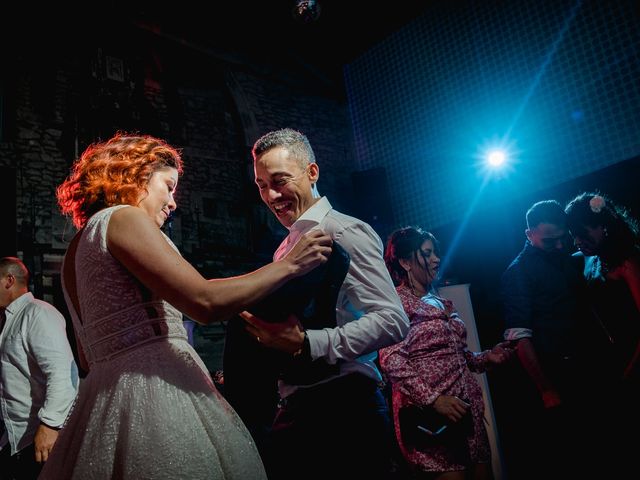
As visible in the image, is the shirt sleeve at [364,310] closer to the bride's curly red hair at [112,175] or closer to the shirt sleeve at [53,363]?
the bride's curly red hair at [112,175]

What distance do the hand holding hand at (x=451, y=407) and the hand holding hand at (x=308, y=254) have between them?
4.70 feet

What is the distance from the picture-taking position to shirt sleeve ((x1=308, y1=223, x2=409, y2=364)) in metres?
1.43

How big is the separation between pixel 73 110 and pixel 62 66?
80 centimetres

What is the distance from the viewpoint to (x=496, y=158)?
22.2 ft

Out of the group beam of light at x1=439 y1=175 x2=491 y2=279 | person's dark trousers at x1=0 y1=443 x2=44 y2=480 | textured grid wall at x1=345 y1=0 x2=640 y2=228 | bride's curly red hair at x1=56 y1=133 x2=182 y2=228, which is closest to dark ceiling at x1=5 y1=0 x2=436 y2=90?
textured grid wall at x1=345 y1=0 x2=640 y2=228

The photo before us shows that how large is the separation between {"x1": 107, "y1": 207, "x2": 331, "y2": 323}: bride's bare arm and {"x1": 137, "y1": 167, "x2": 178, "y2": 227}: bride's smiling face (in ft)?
0.72

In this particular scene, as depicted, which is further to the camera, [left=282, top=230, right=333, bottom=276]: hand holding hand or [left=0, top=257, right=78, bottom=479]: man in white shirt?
[left=0, top=257, right=78, bottom=479]: man in white shirt

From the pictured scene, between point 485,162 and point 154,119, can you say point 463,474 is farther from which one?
point 154,119

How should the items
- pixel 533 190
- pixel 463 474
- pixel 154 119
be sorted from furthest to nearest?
pixel 154 119
pixel 533 190
pixel 463 474

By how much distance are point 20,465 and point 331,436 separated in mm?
2453

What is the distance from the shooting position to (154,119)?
816 centimetres

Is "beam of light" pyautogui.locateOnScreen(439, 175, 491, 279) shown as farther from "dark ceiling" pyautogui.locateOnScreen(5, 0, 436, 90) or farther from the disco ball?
the disco ball

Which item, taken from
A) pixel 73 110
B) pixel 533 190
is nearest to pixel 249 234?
pixel 73 110

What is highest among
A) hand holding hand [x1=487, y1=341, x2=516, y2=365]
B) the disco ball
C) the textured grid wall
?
the disco ball
